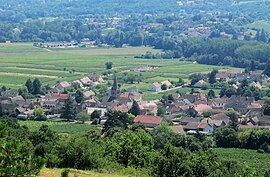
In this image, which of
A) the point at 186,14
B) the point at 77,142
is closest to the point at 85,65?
the point at 77,142

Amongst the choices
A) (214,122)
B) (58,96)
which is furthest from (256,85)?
(58,96)

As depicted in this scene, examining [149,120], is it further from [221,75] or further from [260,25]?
[260,25]

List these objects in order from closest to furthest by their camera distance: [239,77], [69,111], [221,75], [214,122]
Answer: [214,122] < [69,111] < [221,75] < [239,77]

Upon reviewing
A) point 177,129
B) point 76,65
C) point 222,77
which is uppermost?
point 177,129

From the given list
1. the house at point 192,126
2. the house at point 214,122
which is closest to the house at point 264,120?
the house at point 214,122

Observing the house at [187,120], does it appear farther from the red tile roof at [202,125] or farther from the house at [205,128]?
the house at [205,128]

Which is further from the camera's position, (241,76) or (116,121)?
(241,76)

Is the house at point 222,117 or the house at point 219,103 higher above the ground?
the house at point 222,117
